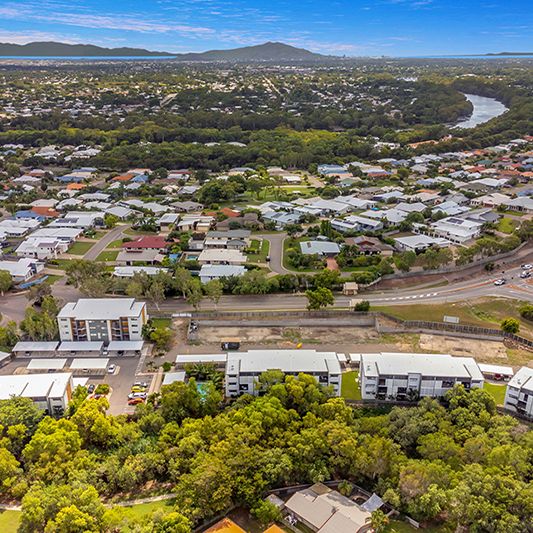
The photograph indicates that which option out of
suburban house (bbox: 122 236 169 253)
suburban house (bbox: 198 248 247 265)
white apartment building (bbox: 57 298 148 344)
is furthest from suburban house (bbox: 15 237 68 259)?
white apartment building (bbox: 57 298 148 344)

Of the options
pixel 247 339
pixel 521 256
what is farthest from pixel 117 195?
pixel 521 256

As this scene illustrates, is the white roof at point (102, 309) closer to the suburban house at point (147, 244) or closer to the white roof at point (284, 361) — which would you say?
the white roof at point (284, 361)

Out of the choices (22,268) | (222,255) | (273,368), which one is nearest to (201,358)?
(273,368)

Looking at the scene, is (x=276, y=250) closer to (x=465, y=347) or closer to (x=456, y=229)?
(x=456, y=229)

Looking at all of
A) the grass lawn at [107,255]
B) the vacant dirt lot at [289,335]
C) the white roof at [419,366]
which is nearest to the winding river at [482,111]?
the grass lawn at [107,255]

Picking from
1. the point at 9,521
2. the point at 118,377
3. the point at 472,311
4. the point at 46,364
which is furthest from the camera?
the point at 472,311
